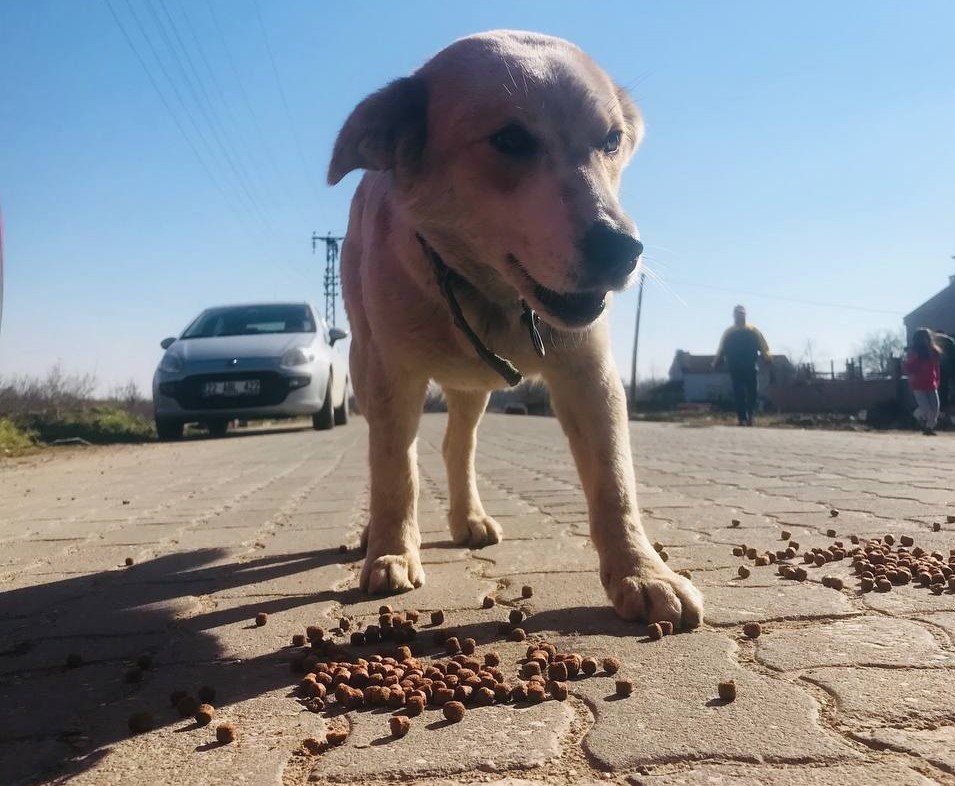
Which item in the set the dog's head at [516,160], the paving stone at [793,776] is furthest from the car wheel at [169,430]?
the paving stone at [793,776]

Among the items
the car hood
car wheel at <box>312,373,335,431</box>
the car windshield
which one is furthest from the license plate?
car wheel at <box>312,373,335,431</box>

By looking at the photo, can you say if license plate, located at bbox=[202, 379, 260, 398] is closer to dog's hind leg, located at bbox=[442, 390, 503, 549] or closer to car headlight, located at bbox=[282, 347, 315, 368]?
car headlight, located at bbox=[282, 347, 315, 368]

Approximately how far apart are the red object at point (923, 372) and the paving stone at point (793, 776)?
14.8 meters

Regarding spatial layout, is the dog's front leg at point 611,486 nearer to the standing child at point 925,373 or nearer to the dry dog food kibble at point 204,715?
the dry dog food kibble at point 204,715

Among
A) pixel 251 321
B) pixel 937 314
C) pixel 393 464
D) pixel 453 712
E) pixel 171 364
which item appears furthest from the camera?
pixel 937 314

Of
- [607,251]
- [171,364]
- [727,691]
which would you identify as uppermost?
[171,364]

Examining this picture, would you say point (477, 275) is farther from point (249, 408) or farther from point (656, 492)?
point (249, 408)

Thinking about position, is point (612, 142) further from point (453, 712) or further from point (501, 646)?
point (453, 712)

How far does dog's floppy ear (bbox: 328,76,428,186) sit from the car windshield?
10.9 meters

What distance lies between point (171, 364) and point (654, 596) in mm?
11652

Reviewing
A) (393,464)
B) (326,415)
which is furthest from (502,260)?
(326,415)

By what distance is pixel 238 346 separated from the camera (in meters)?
13.0

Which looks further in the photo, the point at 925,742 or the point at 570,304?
the point at 570,304

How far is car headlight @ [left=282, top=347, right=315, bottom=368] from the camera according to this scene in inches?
502
